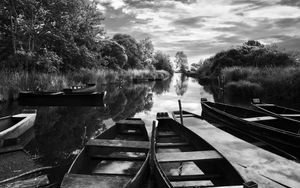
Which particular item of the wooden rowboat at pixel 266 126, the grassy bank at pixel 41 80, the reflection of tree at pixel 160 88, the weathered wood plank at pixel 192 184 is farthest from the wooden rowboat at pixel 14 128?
the reflection of tree at pixel 160 88

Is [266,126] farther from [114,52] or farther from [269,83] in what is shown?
[114,52]

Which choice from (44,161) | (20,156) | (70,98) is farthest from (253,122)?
(70,98)

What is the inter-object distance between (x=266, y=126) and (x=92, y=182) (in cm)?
681

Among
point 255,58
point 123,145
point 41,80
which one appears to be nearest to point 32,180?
point 123,145

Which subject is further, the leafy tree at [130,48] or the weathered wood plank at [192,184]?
the leafy tree at [130,48]

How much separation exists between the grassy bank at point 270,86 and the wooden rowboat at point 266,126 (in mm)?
8663

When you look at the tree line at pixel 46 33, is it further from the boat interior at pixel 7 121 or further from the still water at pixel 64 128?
the boat interior at pixel 7 121

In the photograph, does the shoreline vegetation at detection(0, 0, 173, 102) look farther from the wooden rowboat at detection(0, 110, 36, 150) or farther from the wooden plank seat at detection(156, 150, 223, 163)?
the wooden plank seat at detection(156, 150, 223, 163)

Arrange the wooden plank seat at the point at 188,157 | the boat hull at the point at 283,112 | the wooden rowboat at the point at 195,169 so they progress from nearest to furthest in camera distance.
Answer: the wooden rowboat at the point at 195,169 → the wooden plank seat at the point at 188,157 → the boat hull at the point at 283,112

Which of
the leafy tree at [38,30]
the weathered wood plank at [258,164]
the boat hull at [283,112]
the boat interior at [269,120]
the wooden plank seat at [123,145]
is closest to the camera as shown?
the weathered wood plank at [258,164]

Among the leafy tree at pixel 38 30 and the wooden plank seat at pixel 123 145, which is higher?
the leafy tree at pixel 38 30

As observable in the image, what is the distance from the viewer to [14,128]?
734 centimetres

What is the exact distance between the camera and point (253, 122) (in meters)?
8.69

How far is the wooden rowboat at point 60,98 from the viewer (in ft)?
51.2
